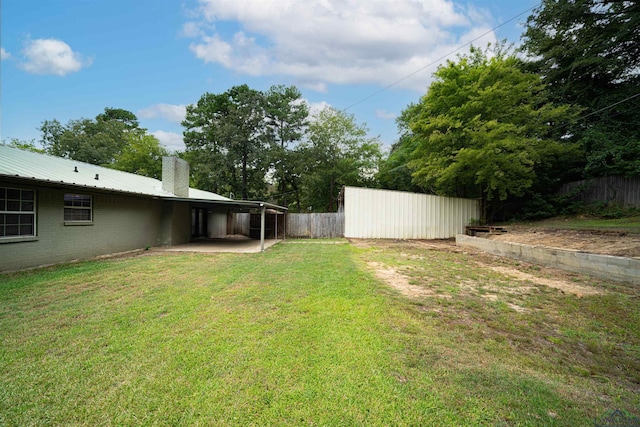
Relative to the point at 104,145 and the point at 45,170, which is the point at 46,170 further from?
the point at 104,145

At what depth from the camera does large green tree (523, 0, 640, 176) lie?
38.9ft

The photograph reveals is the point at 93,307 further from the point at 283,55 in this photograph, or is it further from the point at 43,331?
the point at 283,55

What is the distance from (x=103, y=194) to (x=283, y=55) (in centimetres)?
1251

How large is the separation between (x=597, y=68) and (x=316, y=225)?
52.8ft

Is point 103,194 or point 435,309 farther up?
point 103,194

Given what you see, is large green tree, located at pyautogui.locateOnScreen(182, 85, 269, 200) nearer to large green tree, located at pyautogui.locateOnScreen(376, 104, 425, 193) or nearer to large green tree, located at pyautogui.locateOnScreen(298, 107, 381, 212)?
large green tree, located at pyautogui.locateOnScreen(298, 107, 381, 212)

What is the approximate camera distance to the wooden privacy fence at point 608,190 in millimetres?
11328

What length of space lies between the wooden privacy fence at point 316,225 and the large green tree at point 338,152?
8.19 m

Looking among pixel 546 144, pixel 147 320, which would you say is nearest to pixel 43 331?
pixel 147 320

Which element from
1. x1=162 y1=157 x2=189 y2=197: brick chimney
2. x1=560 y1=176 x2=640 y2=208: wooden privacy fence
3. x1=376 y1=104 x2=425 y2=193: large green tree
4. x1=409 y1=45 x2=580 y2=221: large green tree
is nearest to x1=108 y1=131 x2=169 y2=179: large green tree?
x1=162 y1=157 x2=189 y2=197: brick chimney

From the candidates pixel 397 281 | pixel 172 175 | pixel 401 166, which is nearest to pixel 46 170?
pixel 172 175

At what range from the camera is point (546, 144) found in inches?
508

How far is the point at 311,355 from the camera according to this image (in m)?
2.53

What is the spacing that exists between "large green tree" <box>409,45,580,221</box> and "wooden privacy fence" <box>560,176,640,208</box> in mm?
1149
